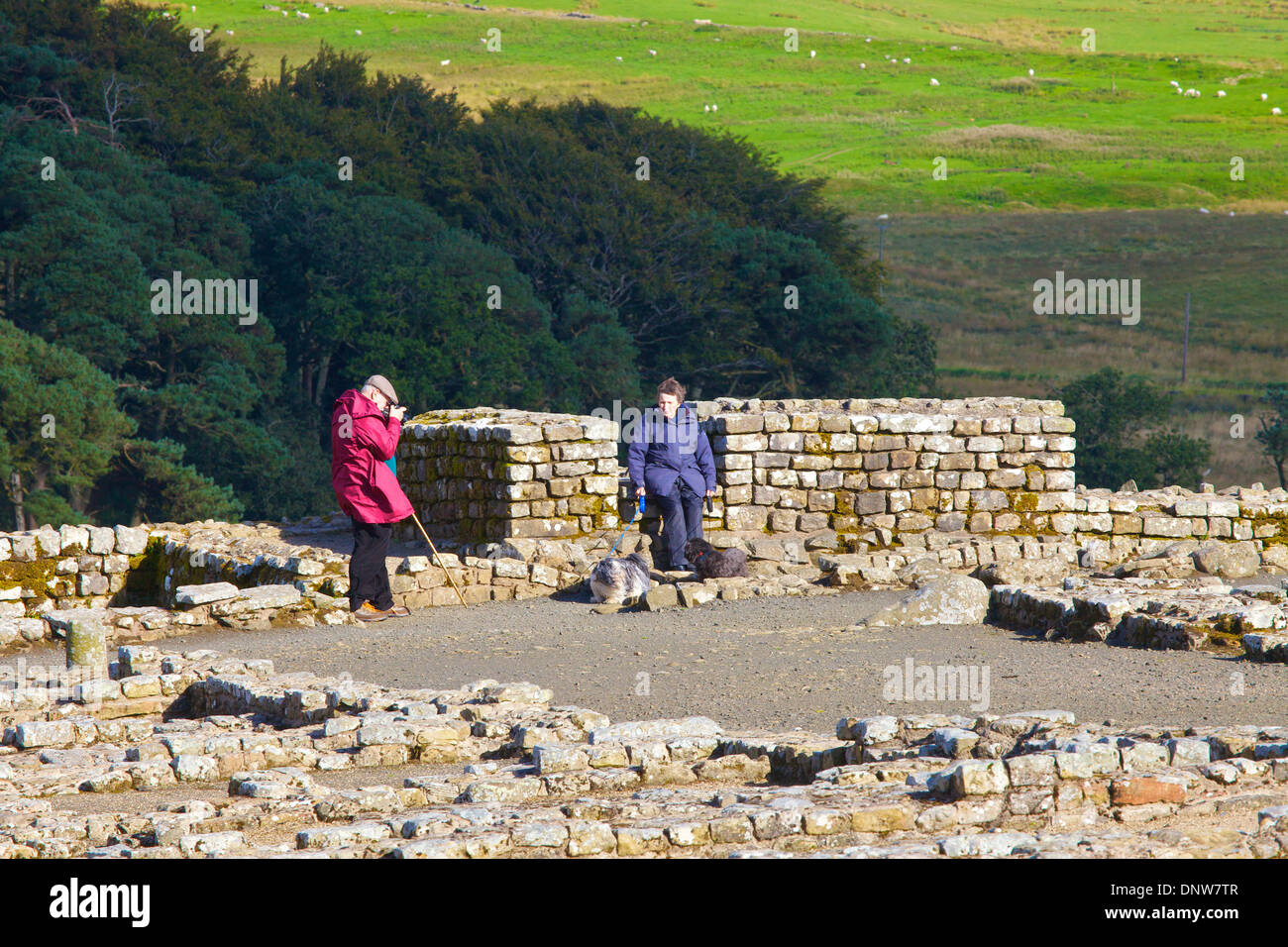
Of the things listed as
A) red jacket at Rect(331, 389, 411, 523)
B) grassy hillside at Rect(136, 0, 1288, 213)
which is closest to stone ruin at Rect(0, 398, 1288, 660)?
red jacket at Rect(331, 389, 411, 523)

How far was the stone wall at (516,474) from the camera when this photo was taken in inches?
492

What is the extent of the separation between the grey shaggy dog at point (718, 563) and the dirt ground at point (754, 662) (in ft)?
2.13

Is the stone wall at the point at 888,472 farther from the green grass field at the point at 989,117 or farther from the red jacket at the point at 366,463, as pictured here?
the green grass field at the point at 989,117

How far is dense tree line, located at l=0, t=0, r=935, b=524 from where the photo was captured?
29.1 m

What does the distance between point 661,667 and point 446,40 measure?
6380 centimetres

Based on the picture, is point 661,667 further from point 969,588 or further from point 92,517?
point 92,517

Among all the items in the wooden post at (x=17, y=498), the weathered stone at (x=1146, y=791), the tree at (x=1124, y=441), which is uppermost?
the weathered stone at (x=1146, y=791)

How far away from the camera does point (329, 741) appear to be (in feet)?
22.6

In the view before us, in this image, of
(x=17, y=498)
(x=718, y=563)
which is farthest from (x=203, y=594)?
(x=17, y=498)

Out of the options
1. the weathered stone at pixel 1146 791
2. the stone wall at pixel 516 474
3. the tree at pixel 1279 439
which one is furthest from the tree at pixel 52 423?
the weathered stone at pixel 1146 791

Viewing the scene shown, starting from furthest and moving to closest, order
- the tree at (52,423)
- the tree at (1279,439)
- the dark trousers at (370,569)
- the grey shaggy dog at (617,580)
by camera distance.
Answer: the tree at (1279,439) → the tree at (52,423) → the grey shaggy dog at (617,580) → the dark trousers at (370,569)

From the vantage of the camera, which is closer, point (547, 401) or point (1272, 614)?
point (1272, 614)

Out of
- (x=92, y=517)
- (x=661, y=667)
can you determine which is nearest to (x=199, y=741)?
(x=661, y=667)

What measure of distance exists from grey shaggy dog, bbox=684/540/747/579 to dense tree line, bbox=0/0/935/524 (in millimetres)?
16957
